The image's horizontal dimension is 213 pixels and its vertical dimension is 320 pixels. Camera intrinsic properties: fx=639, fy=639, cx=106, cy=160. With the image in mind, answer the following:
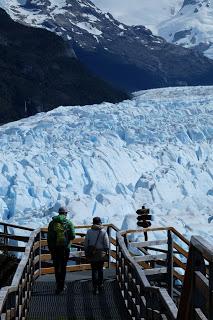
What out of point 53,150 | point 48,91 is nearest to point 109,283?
point 53,150

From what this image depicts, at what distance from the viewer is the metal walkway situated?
20.2ft

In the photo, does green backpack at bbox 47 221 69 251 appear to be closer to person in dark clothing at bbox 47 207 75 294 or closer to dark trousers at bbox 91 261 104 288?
person in dark clothing at bbox 47 207 75 294

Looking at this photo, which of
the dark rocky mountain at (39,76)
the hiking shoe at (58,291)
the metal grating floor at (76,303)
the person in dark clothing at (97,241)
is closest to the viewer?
the metal grating floor at (76,303)

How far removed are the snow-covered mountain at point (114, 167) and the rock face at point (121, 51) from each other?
96.0m

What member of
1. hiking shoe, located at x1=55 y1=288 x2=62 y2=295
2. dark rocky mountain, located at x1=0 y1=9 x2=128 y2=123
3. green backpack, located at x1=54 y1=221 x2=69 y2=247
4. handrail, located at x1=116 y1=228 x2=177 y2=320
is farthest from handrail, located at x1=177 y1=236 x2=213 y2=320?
dark rocky mountain, located at x1=0 y1=9 x2=128 y2=123

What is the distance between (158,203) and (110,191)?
1.66 metres

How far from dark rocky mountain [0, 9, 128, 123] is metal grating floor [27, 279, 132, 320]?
192 ft

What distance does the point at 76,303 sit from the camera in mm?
6727

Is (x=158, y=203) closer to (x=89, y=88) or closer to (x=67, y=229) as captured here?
(x=67, y=229)

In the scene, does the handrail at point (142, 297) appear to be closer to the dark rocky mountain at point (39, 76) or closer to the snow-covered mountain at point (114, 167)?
the snow-covered mountain at point (114, 167)

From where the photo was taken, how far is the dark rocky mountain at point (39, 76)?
68562 millimetres

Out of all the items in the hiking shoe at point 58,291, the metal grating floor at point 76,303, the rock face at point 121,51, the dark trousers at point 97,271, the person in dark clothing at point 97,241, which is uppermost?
the rock face at point 121,51

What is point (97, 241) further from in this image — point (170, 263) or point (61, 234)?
point (170, 263)

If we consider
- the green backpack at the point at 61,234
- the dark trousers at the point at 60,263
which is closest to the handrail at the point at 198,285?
the green backpack at the point at 61,234
